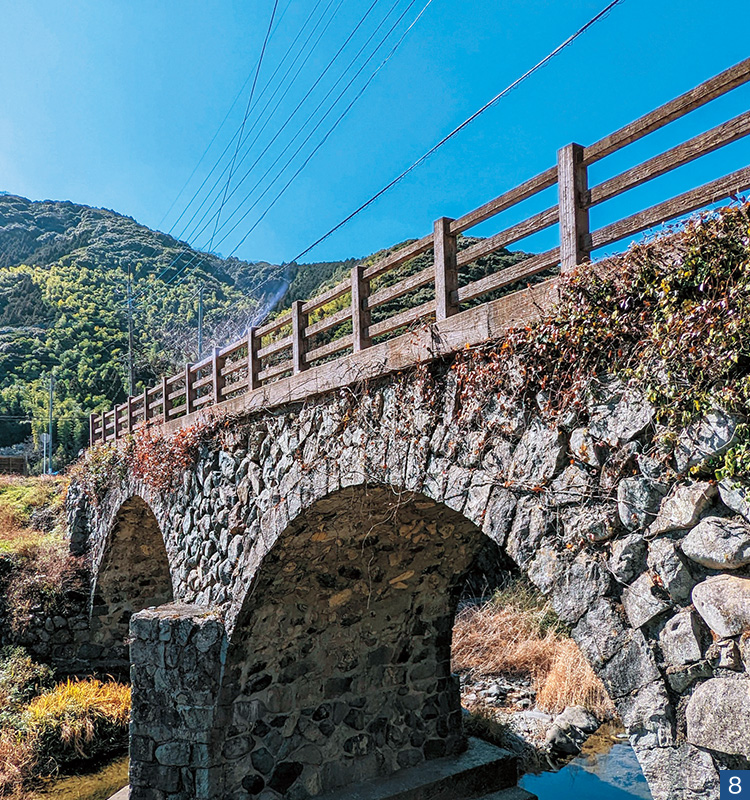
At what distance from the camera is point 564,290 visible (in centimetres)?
368

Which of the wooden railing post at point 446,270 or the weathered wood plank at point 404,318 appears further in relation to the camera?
the weathered wood plank at point 404,318

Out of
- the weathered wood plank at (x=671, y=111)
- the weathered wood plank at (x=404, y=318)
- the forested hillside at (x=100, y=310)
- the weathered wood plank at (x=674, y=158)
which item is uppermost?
the forested hillside at (x=100, y=310)

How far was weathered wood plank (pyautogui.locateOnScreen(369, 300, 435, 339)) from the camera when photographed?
505 cm

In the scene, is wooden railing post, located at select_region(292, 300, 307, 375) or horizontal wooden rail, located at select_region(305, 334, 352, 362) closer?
horizontal wooden rail, located at select_region(305, 334, 352, 362)

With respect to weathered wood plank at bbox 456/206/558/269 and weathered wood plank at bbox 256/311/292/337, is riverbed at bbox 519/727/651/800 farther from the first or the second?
weathered wood plank at bbox 456/206/558/269

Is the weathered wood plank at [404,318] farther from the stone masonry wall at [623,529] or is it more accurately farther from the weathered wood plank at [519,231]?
the weathered wood plank at [519,231]

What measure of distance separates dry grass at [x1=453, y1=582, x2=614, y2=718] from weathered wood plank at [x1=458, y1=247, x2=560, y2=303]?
29.8 feet

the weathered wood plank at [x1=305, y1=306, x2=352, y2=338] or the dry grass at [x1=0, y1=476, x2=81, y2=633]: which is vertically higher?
the weathered wood plank at [x1=305, y1=306, x2=352, y2=338]

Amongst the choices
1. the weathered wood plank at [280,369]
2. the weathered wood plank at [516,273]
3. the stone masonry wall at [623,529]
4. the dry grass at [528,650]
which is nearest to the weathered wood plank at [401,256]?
the weathered wood plank at [516,273]

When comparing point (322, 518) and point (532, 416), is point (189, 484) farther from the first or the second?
point (532, 416)

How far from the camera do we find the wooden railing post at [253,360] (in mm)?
7837

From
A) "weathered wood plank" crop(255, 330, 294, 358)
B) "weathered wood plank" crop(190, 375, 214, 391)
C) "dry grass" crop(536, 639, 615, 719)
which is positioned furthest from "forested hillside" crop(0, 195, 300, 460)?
"weathered wood plank" crop(255, 330, 294, 358)

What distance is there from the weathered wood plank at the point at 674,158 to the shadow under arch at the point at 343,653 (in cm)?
394

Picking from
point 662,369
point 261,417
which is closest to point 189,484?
point 261,417
